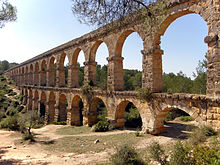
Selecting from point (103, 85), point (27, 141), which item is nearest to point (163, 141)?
point (103, 85)

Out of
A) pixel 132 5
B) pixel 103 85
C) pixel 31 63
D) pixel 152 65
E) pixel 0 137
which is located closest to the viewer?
pixel 132 5

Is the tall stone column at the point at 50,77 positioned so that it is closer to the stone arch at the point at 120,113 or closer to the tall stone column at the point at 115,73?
the tall stone column at the point at 115,73

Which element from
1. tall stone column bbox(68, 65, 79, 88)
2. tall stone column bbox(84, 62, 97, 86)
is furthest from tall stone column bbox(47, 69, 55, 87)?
tall stone column bbox(84, 62, 97, 86)

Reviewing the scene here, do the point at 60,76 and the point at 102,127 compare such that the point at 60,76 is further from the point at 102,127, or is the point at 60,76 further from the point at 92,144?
the point at 92,144

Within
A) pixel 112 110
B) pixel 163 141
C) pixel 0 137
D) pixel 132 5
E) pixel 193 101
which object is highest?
pixel 132 5

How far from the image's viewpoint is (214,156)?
11.4ft

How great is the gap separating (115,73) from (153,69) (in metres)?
2.76

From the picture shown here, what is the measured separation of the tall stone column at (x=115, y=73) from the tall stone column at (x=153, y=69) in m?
2.24

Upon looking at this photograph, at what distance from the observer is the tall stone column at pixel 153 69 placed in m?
7.93

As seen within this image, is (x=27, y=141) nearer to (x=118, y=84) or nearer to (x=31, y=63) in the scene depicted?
(x=118, y=84)

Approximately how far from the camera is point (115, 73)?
1009 centimetres

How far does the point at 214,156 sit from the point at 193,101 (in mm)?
2992

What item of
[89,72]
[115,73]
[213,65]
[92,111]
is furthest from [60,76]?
[213,65]

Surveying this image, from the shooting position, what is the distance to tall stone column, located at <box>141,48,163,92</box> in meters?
7.93
